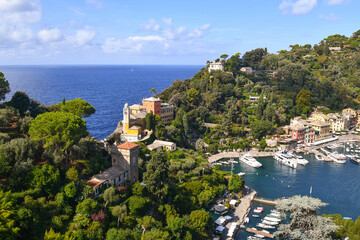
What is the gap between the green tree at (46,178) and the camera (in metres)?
24.6

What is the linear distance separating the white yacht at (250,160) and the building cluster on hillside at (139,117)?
20.3 meters

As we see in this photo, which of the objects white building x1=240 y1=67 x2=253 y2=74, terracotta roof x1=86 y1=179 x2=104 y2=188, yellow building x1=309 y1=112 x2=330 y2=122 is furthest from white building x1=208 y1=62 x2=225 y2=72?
terracotta roof x1=86 y1=179 x2=104 y2=188

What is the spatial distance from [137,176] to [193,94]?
1681 inches

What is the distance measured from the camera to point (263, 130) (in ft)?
213

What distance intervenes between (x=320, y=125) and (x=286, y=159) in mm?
22981

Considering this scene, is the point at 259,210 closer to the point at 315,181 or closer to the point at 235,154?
the point at 315,181

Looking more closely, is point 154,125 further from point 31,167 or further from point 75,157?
point 31,167

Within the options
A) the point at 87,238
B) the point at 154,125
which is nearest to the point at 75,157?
the point at 87,238

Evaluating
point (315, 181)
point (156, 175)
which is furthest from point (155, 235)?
point (315, 181)

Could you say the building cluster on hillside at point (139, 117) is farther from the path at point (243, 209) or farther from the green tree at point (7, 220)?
the green tree at point (7, 220)

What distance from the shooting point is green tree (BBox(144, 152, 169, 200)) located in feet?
100

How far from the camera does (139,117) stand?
54031mm

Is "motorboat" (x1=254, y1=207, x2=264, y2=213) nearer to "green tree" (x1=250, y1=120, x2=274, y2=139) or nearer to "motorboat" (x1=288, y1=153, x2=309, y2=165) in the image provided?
"motorboat" (x1=288, y1=153, x2=309, y2=165)

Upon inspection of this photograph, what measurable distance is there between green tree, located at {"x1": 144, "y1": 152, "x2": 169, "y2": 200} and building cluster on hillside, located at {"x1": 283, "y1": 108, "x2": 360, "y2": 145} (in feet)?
150
